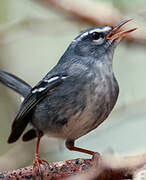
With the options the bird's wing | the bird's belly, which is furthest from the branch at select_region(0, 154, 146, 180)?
the bird's wing

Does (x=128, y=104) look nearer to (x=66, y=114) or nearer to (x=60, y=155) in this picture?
(x=60, y=155)

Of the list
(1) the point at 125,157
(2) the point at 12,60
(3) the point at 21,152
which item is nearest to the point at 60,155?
(3) the point at 21,152

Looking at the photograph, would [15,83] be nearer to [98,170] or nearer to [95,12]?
[95,12]

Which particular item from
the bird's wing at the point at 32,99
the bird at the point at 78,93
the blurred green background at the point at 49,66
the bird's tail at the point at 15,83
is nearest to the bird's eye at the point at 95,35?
the bird at the point at 78,93

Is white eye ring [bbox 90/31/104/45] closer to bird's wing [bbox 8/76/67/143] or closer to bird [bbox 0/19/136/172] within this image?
bird [bbox 0/19/136/172]

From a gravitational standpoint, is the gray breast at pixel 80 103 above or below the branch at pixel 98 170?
above


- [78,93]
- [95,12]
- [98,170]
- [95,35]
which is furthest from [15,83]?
[98,170]

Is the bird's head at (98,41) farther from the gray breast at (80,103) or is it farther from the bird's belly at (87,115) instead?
the bird's belly at (87,115)
